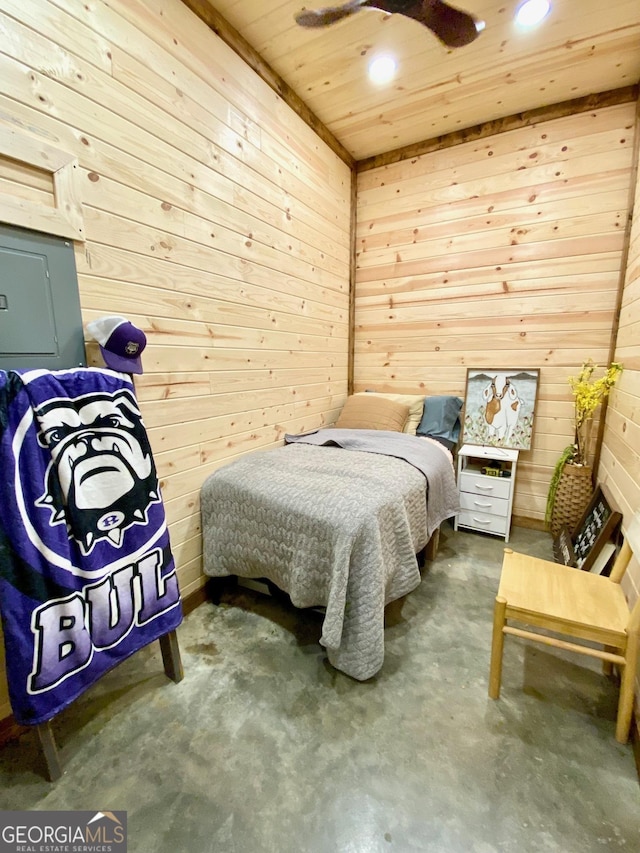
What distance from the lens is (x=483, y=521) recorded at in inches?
104

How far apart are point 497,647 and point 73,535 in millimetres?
1524

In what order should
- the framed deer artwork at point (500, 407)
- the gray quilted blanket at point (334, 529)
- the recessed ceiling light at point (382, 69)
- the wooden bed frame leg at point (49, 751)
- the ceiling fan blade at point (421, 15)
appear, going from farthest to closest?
the framed deer artwork at point (500, 407) → the recessed ceiling light at point (382, 69) → the ceiling fan blade at point (421, 15) → the gray quilted blanket at point (334, 529) → the wooden bed frame leg at point (49, 751)

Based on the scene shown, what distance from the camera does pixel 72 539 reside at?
3.62ft

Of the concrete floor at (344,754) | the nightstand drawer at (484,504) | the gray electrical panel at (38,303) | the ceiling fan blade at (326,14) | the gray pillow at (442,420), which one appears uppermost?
the ceiling fan blade at (326,14)

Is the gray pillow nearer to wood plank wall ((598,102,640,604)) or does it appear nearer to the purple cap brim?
wood plank wall ((598,102,640,604))

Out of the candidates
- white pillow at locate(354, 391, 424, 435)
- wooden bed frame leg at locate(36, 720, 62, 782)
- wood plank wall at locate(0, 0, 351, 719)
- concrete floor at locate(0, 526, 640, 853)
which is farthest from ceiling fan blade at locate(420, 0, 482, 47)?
wooden bed frame leg at locate(36, 720, 62, 782)

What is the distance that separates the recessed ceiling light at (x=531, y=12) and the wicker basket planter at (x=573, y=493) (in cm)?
247

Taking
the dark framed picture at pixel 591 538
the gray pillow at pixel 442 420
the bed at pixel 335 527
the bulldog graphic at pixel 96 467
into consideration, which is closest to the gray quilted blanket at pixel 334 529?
the bed at pixel 335 527

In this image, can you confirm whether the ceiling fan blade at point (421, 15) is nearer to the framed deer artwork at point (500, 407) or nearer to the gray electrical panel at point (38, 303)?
the gray electrical panel at point (38, 303)

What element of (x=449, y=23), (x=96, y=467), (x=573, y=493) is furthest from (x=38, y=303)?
(x=573, y=493)

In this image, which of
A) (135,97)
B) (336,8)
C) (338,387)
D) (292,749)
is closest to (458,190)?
(336,8)

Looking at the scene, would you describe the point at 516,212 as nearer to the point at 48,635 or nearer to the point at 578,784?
the point at 578,784

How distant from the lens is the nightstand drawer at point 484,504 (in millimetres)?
2572

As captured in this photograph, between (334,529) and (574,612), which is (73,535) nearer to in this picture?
(334,529)
